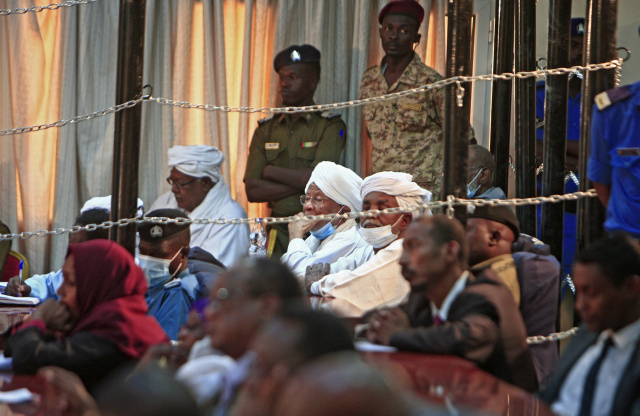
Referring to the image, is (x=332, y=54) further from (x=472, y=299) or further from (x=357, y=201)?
(x=472, y=299)

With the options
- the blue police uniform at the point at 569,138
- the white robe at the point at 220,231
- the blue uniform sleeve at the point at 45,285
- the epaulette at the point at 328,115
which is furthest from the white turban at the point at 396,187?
the blue uniform sleeve at the point at 45,285

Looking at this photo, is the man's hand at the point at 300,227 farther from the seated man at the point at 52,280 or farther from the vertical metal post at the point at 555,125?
the vertical metal post at the point at 555,125

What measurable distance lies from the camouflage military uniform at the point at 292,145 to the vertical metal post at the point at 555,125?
6.88 feet

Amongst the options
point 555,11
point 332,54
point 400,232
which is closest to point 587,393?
point 400,232

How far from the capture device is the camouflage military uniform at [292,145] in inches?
237

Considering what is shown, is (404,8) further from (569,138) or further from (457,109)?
(457,109)

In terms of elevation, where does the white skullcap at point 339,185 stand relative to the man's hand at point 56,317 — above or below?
above

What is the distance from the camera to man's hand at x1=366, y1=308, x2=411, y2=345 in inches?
109

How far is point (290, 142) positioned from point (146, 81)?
156 cm

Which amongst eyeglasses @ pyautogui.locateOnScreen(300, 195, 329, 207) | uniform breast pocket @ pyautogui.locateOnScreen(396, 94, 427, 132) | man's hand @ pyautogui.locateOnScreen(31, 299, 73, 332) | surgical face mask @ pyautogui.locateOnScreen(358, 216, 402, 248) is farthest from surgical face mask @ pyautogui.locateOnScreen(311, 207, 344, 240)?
man's hand @ pyautogui.locateOnScreen(31, 299, 73, 332)

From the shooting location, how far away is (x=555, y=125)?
163 inches

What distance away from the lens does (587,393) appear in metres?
2.21

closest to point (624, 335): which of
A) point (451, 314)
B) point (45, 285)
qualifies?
point (451, 314)

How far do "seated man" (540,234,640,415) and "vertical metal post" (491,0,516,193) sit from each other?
10.1 ft
